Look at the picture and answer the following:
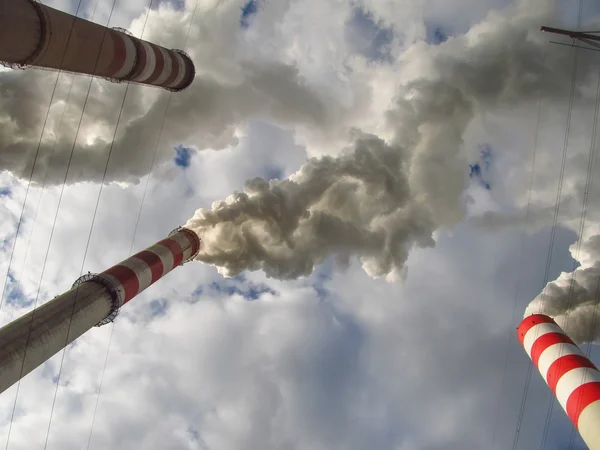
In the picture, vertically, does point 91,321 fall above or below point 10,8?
below

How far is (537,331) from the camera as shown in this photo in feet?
52.2

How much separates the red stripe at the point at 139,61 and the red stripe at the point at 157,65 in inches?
39.3

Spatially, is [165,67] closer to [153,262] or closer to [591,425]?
[153,262]

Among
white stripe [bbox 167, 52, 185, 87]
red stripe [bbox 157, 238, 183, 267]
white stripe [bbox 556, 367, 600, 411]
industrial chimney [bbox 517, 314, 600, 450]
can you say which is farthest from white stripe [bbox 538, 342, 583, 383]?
white stripe [bbox 167, 52, 185, 87]

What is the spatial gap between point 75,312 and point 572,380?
16.8m

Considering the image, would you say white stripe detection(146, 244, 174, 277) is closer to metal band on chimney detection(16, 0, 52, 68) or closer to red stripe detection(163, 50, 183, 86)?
red stripe detection(163, 50, 183, 86)

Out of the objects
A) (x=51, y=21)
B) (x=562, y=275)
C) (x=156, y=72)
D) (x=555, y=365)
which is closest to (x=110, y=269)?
(x=156, y=72)

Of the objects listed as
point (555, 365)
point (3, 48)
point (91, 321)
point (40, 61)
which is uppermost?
point (40, 61)

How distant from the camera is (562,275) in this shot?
63.8ft

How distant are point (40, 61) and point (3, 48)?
1.41 metres

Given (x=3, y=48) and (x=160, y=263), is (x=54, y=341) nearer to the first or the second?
(x=160, y=263)

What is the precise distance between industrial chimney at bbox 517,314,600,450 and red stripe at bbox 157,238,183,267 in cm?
1625

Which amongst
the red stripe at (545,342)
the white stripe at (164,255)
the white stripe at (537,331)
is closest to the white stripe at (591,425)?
the red stripe at (545,342)

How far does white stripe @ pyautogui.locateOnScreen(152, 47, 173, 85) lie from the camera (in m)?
16.7
